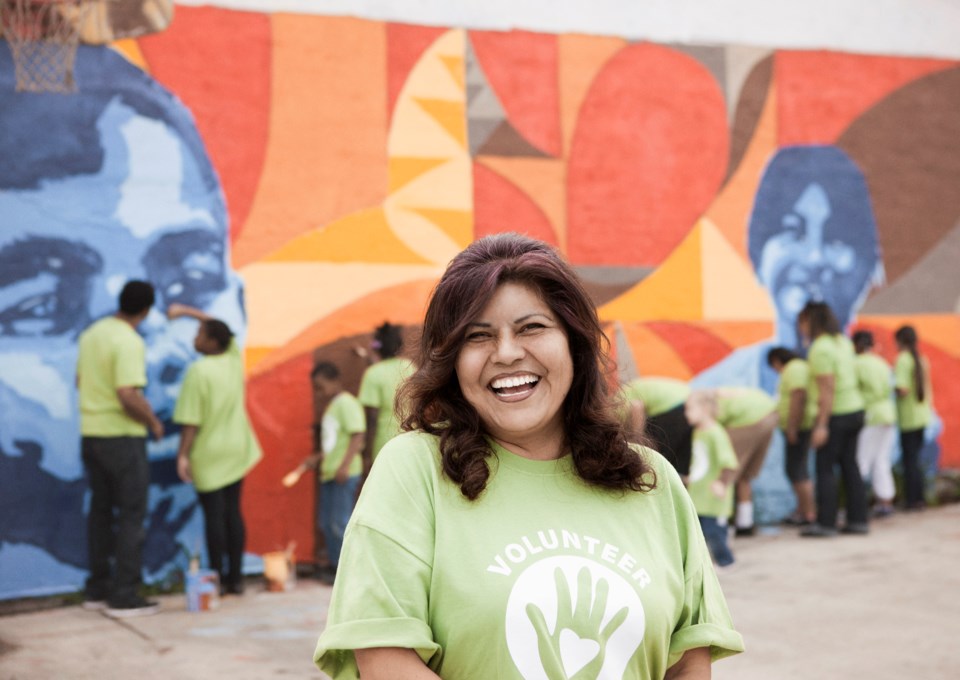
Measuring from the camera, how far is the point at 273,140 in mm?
8039

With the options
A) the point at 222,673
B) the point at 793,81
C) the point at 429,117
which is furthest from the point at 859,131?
the point at 222,673

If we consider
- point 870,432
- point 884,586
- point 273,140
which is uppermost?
point 273,140

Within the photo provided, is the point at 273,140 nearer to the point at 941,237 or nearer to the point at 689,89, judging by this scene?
the point at 689,89

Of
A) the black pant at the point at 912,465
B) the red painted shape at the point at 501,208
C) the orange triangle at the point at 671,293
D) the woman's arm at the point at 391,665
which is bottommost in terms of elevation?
the black pant at the point at 912,465

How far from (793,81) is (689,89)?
106 centimetres

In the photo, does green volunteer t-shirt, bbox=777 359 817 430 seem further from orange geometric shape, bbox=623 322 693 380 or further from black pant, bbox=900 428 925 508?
black pant, bbox=900 428 925 508

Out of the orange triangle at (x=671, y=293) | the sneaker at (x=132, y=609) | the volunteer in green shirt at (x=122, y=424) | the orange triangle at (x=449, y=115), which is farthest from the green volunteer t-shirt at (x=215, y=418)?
the orange triangle at (x=671, y=293)

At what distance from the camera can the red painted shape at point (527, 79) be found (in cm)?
869

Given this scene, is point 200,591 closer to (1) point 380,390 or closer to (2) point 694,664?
(1) point 380,390

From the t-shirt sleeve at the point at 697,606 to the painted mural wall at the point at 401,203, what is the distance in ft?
20.0

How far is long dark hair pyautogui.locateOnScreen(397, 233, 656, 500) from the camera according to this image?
201 cm

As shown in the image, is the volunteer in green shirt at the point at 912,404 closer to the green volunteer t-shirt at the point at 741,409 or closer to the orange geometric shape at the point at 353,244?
the green volunteer t-shirt at the point at 741,409

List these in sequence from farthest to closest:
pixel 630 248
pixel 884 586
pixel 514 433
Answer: pixel 630 248 < pixel 884 586 < pixel 514 433

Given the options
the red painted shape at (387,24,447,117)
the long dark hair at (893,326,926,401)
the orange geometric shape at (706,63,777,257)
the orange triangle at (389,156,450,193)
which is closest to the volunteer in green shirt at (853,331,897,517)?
the long dark hair at (893,326,926,401)
